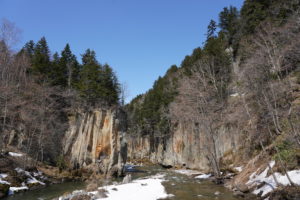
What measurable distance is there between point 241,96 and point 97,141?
21.8m

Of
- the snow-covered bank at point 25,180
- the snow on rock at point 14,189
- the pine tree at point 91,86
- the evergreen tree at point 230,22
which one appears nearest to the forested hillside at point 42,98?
the pine tree at point 91,86

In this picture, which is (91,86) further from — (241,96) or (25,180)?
(241,96)

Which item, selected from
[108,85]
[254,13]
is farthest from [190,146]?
[254,13]

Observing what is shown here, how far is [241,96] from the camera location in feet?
46.3

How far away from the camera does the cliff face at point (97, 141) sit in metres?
28.4

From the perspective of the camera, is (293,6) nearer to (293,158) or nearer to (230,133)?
(230,133)

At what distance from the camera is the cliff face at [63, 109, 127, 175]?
2842cm

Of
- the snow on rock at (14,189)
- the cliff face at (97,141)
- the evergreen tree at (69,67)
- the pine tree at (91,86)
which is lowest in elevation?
the snow on rock at (14,189)

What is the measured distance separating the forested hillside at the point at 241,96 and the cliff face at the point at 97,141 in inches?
413

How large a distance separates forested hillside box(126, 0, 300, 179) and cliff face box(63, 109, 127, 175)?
1049 cm

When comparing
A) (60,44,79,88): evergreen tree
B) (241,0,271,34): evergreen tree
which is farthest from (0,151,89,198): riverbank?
(241,0,271,34): evergreen tree

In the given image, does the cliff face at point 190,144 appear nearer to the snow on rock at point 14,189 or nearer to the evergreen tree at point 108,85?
the evergreen tree at point 108,85

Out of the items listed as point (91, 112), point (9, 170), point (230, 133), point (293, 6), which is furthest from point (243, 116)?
point (9, 170)

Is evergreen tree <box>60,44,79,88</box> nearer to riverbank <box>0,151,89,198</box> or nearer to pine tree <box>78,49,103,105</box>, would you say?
pine tree <box>78,49,103,105</box>
